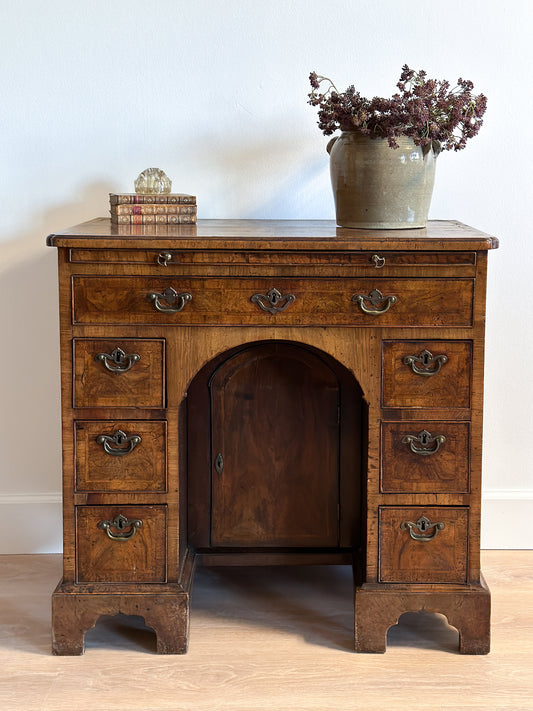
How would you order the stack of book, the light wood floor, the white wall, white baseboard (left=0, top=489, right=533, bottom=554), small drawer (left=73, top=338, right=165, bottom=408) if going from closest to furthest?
the light wood floor → small drawer (left=73, top=338, right=165, bottom=408) → the stack of book → the white wall → white baseboard (left=0, top=489, right=533, bottom=554)

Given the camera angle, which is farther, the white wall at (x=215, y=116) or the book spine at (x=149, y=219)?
the white wall at (x=215, y=116)

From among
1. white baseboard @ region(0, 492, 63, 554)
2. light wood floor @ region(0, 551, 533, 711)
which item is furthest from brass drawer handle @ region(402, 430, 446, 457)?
white baseboard @ region(0, 492, 63, 554)

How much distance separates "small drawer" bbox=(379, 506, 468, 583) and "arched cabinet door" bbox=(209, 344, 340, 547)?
0.36 metres

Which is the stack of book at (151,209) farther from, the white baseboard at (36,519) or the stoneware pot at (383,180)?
the white baseboard at (36,519)

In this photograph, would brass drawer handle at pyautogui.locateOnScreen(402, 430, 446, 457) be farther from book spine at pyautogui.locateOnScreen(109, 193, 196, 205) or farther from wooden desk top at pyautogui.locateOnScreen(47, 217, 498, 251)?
book spine at pyautogui.locateOnScreen(109, 193, 196, 205)

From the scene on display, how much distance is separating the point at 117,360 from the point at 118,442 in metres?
0.18

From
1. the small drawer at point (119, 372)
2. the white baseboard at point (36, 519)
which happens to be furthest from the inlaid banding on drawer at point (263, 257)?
the white baseboard at point (36, 519)

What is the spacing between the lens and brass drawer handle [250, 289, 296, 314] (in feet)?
6.46

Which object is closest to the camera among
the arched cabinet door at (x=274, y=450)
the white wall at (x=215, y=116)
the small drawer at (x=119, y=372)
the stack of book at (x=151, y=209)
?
the small drawer at (x=119, y=372)

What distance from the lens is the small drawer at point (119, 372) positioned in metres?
1.99

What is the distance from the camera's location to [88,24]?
98.7 inches

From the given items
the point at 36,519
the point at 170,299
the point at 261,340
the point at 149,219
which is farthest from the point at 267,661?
the point at 149,219

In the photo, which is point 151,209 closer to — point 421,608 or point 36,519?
point 36,519

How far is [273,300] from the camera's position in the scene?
1974mm
